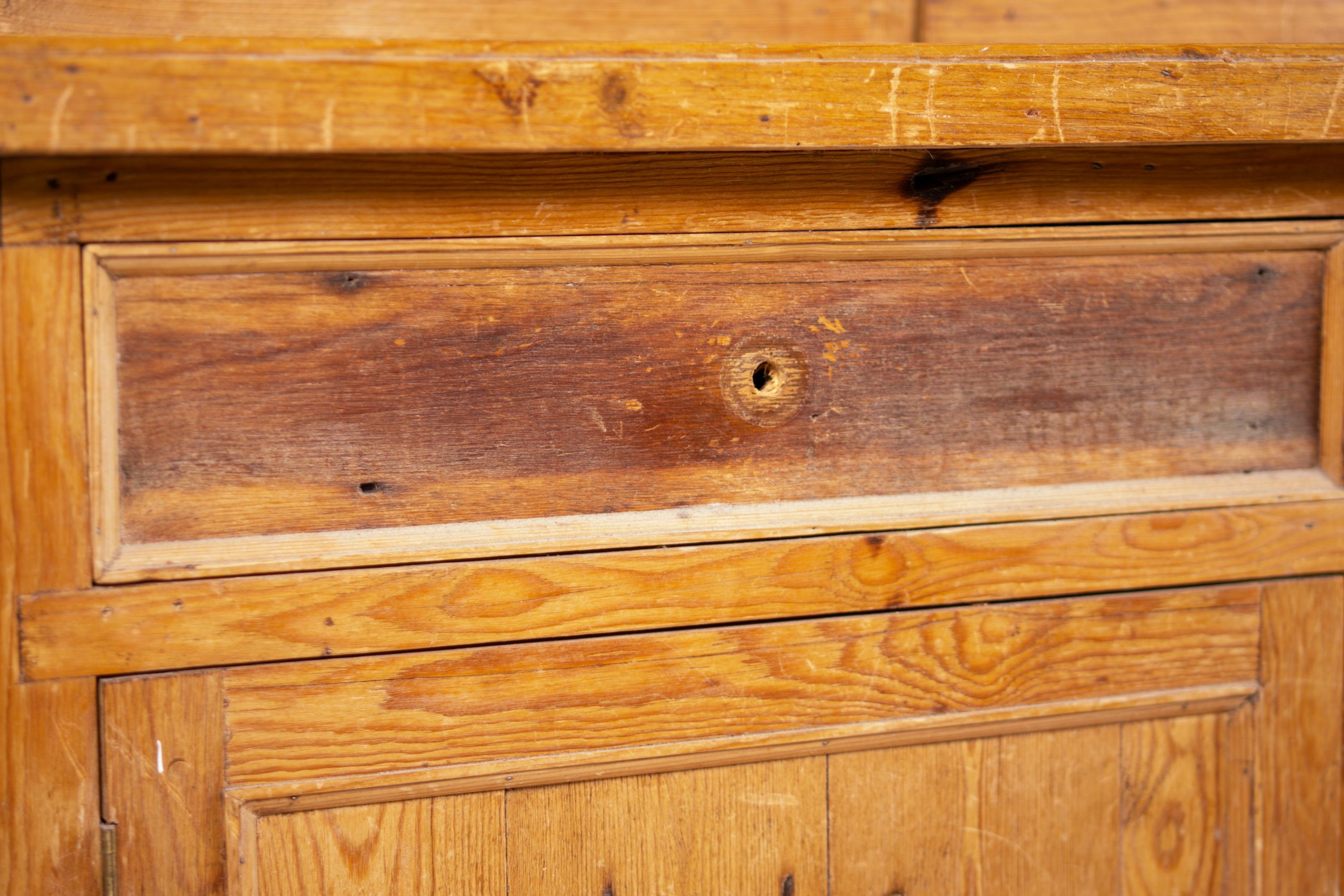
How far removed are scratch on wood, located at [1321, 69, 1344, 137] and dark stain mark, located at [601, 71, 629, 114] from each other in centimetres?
41

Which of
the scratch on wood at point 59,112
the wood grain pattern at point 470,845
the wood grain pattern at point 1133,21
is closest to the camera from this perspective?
the scratch on wood at point 59,112

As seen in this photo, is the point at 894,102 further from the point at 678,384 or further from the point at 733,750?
the point at 733,750

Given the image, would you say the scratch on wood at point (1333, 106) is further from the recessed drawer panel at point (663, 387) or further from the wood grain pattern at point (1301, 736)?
the wood grain pattern at point (1301, 736)

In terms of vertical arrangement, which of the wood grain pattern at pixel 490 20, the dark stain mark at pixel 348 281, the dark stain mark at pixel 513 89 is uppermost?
the wood grain pattern at pixel 490 20

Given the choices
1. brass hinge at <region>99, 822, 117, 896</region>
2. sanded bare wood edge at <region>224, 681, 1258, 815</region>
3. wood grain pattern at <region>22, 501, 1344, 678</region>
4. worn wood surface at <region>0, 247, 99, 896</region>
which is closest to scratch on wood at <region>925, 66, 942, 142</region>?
wood grain pattern at <region>22, 501, 1344, 678</region>

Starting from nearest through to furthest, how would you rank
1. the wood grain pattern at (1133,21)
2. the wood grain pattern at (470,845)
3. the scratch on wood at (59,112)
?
the scratch on wood at (59,112)
the wood grain pattern at (470,845)
the wood grain pattern at (1133,21)

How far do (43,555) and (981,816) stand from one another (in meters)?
0.57

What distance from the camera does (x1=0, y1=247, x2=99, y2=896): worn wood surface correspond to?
45cm

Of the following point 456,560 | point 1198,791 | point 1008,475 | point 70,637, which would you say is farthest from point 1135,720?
point 70,637

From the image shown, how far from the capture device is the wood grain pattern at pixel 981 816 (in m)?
0.57

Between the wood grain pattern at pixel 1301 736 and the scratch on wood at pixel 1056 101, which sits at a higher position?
the scratch on wood at pixel 1056 101

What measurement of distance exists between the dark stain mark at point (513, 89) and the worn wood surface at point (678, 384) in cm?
9

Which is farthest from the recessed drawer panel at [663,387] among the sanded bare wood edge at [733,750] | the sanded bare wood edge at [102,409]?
the sanded bare wood edge at [733,750]

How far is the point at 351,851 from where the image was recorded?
1.68 feet
